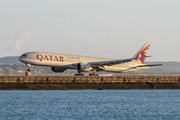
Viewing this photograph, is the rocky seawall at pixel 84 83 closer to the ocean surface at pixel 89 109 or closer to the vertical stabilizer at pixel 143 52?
the ocean surface at pixel 89 109

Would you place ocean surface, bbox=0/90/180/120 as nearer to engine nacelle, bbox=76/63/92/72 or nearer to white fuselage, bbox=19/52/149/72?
white fuselage, bbox=19/52/149/72

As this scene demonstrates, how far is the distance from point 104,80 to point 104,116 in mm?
32374

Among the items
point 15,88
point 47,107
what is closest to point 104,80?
point 15,88

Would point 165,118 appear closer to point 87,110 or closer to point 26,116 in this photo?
point 87,110

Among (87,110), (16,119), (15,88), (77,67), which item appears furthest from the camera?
(77,67)

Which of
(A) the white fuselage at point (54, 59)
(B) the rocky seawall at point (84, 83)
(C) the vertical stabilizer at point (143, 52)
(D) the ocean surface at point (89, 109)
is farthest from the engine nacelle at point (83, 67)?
(D) the ocean surface at point (89, 109)

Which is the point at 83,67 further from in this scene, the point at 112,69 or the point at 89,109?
the point at 89,109

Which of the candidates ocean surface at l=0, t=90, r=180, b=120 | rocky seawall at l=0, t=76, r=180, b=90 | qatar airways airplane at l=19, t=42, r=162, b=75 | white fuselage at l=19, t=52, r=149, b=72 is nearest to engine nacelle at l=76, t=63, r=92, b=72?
qatar airways airplane at l=19, t=42, r=162, b=75

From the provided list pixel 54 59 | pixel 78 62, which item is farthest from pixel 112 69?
pixel 54 59

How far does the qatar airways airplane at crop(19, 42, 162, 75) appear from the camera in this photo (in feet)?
282

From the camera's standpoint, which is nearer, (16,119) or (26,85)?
(16,119)

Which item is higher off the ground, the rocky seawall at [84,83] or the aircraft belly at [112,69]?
the aircraft belly at [112,69]

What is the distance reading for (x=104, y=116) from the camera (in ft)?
154

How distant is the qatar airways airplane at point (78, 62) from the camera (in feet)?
282
